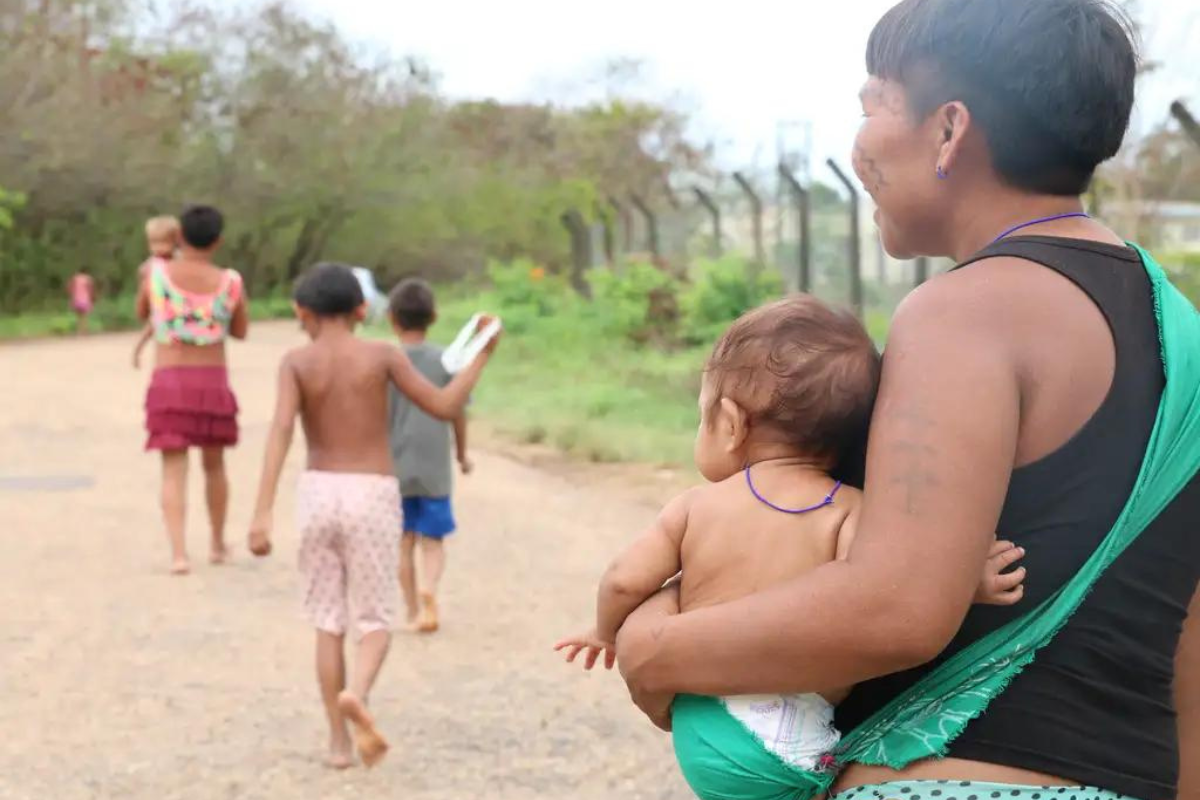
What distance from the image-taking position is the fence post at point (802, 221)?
16.2 meters

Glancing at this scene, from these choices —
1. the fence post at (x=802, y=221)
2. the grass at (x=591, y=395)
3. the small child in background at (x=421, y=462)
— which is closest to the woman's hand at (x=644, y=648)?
the small child in background at (x=421, y=462)

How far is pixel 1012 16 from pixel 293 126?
4144 cm

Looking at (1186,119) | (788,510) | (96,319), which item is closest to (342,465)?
(788,510)

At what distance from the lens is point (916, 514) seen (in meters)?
1.75

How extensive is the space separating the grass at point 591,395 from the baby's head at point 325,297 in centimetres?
641

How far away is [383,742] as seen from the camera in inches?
208

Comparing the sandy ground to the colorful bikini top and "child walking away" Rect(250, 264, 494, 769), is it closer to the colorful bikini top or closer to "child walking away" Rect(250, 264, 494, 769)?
"child walking away" Rect(250, 264, 494, 769)

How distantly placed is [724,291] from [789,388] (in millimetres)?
17058

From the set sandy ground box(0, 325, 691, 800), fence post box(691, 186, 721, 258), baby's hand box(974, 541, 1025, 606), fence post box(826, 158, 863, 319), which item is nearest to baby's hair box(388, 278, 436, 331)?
sandy ground box(0, 325, 691, 800)

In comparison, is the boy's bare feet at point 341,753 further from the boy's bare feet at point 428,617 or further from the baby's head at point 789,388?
the baby's head at point 789,388

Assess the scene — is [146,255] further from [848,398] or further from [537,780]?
[848,398]

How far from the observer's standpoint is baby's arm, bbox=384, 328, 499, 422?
5.62 m

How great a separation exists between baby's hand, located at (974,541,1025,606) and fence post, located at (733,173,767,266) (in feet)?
54.0

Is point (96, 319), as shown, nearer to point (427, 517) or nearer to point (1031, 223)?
point (427, 517)
